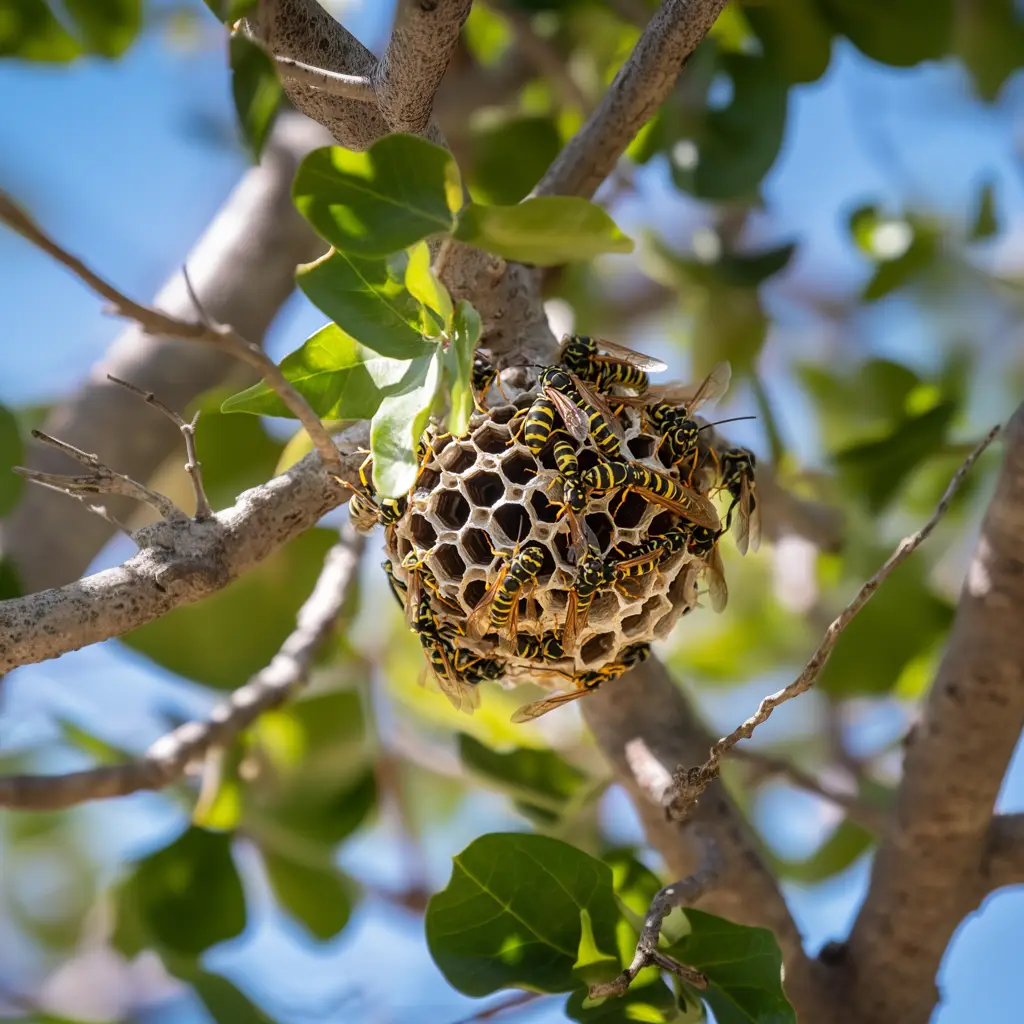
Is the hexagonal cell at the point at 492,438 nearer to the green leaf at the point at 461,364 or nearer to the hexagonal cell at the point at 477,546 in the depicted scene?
Result: the hexagonal cell at the point at 477,546

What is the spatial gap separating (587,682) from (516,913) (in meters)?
0.32

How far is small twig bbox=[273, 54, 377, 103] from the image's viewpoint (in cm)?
135

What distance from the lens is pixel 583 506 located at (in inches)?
53.4

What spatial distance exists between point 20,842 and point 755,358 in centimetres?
263

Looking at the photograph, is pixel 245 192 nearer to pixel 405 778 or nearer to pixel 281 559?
pixel 281 559

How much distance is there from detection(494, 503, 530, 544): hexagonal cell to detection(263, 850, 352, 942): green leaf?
62.7 inches

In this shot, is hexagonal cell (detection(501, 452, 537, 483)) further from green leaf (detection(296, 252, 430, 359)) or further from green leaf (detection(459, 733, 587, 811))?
green leaf (detection(459, 733, 587, 811))

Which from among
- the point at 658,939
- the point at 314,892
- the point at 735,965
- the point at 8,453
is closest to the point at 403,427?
the point at 658,939

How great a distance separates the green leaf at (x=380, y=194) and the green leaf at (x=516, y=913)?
795 mm

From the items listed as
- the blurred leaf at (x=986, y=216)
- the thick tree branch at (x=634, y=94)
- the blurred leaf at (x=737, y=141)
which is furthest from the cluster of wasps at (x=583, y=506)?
the blurred leaf at (x=986, y=216)

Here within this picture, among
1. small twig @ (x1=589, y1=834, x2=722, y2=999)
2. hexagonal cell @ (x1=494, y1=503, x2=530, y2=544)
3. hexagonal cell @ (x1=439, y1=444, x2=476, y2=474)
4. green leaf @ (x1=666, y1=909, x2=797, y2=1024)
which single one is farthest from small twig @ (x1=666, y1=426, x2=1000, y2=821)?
hexagonal cell @ (x1=439, y1=444, x2=476, y2=474)

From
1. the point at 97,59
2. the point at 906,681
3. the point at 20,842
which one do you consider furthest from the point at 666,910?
the point at 20,842

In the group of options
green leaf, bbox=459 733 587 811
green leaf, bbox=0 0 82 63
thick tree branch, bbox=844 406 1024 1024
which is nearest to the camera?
thick tree branch, bbox=844 406 1024 1024

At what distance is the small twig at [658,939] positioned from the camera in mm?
1274
